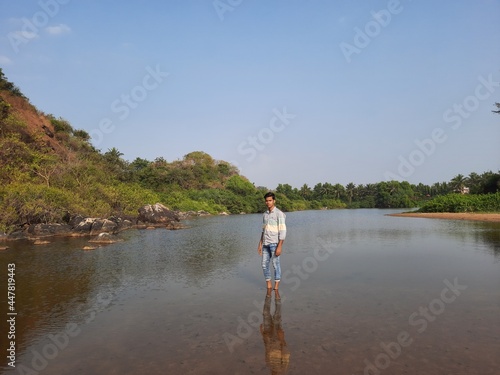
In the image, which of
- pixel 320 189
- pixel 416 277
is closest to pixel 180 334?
pixel 416 277

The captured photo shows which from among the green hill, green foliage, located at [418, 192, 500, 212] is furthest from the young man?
green foliage, located at [418, 192, 500, 212]

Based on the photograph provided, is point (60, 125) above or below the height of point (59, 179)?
above

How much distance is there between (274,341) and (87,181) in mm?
28514

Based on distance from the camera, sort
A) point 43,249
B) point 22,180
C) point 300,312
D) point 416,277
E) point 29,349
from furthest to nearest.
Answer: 1. point 22,180
2. point 43,249
3. point 416,277
4. point 300,312
5. point 29,349

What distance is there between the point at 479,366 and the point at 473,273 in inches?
235

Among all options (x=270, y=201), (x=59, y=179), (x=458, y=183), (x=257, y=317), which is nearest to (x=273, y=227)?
(x=270, y=201)

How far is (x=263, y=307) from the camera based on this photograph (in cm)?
634

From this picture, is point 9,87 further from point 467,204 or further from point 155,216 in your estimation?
point 467,204

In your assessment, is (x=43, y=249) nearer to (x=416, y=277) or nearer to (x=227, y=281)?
(x=227, y=281)

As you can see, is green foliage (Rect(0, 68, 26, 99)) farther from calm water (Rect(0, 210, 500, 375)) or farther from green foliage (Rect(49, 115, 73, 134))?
calm water (Rect(0, 210, 500, 375))

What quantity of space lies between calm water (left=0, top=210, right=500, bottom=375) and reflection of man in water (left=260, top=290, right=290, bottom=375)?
0.02m

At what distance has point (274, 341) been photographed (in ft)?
15.5

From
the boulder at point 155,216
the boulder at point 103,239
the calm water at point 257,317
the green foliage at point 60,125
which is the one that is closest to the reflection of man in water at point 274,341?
the calm water at point 257,317

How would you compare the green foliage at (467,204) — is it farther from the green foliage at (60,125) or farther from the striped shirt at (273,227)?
the green foliage at (60,125)
